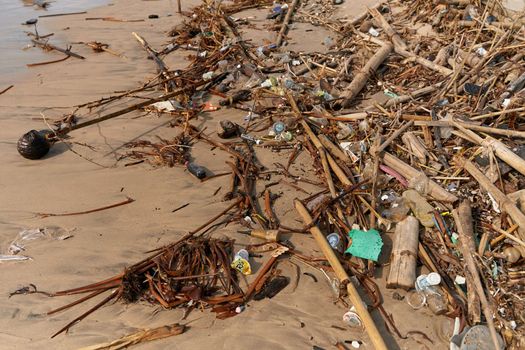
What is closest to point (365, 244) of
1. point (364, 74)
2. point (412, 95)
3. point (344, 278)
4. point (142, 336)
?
point (344, 278)

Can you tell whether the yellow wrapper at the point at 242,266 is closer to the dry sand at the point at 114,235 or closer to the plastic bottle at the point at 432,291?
the dry sand at the point at 114,235

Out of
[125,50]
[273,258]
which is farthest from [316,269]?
[125,50]

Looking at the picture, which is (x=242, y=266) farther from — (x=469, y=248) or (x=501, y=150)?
(x=501, y=150)

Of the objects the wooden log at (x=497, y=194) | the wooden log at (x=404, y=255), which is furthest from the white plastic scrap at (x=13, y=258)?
the wooden log at (x=497, y=194)

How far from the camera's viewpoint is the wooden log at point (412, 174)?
11.2 feet

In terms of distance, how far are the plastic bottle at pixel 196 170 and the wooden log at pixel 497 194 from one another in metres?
2.45

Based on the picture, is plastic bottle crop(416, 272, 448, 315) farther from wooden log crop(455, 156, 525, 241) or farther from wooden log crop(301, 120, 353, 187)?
wooden log crop(301, 120, 353, 187)

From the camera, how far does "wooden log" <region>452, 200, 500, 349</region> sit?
2613 mm

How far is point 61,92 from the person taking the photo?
20.4 feet

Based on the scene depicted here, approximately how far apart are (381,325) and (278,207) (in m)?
1.43

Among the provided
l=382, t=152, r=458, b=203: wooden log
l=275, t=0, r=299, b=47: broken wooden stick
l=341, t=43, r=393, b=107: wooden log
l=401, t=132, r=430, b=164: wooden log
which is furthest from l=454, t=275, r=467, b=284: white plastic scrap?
l=275, t=0, r=299, b=47: broken wooden stick

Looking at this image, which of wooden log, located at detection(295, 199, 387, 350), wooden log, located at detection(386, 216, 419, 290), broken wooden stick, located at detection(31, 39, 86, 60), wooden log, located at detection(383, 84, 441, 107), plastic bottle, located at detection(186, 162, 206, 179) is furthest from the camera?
broken wooden stick, located at detection(31, 39, 86, 60)

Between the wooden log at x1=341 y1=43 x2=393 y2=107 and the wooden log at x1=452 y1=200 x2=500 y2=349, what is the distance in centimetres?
229

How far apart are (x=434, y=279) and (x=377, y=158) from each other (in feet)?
4.30
